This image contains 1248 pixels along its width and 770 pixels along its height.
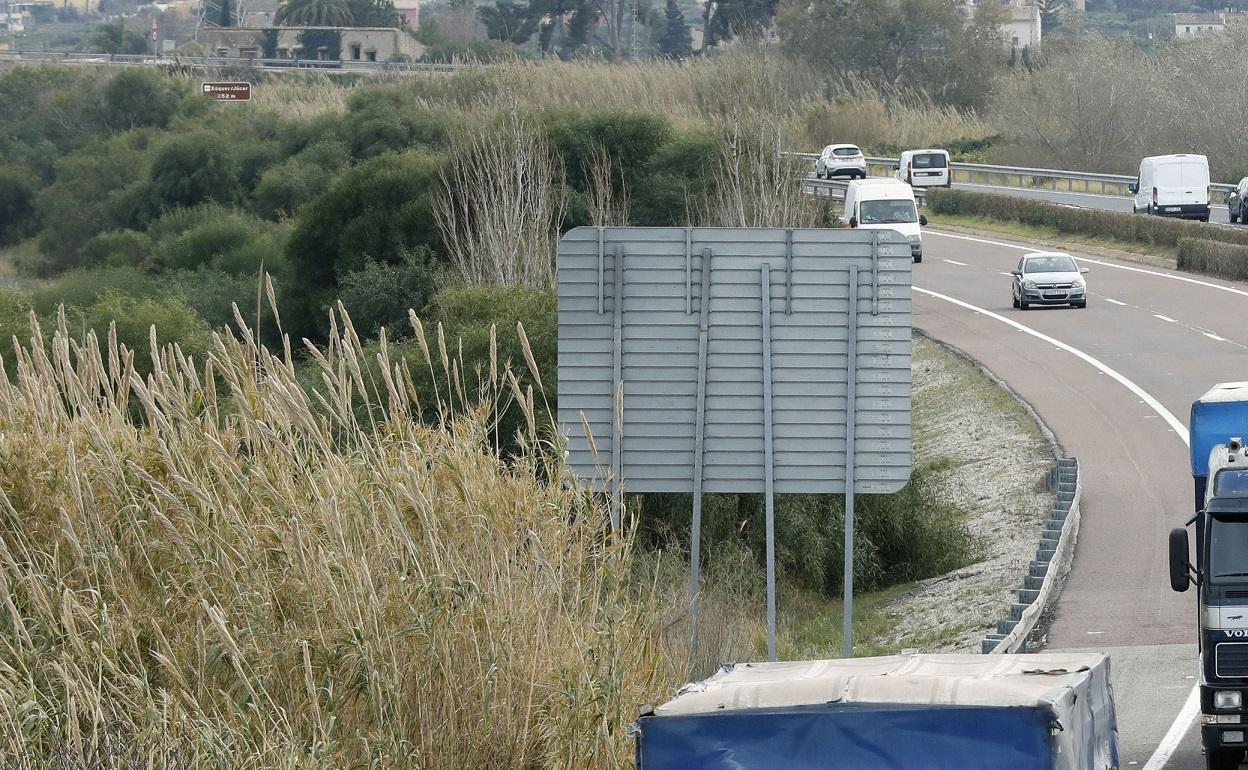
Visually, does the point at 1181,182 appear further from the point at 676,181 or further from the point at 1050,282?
the point at 676,181

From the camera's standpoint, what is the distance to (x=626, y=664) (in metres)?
9.06

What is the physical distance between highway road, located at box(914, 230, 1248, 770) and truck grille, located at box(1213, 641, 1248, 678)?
63.8 inches

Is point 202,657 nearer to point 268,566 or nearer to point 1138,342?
point 268,566

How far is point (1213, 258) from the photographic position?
1809 inches

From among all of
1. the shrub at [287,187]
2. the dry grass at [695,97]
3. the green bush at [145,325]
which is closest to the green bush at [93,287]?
the shrub at [287,187]

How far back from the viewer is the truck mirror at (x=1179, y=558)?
460 inches

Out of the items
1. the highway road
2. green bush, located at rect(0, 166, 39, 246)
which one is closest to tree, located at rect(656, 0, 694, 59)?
green bush, located at rect(0, 166, 39, 246)

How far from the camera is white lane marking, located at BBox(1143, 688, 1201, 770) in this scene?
1270cm

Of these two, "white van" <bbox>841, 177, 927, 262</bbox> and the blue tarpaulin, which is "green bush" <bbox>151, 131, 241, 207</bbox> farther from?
the blue tarpaulin

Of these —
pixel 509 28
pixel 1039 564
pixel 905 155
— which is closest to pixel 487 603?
pixel 1039 564

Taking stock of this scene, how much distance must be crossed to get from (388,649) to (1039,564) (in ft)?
41.5


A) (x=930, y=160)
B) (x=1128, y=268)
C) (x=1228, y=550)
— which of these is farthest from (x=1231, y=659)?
(x=930, y=160)

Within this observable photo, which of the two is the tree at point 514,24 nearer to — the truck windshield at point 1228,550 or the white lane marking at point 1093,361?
the white lane marking at point 1093,361

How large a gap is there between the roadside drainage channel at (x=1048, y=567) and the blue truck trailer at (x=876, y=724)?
22.6 ft
